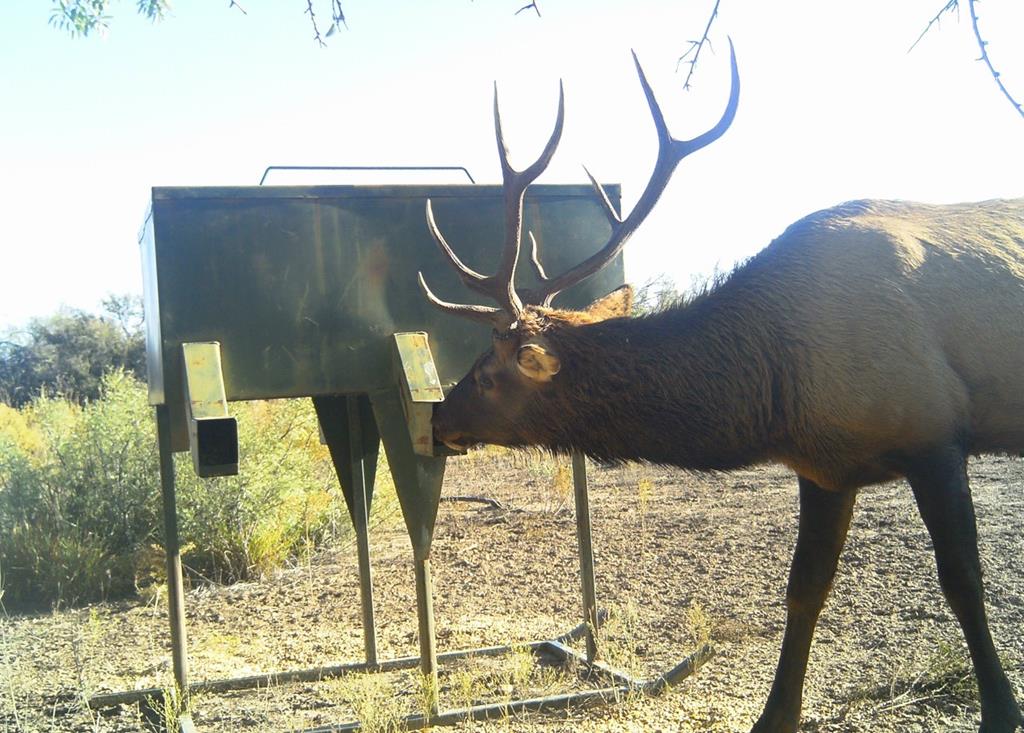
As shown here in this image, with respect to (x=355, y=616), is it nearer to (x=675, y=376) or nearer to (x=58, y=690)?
(x=58, y=690)

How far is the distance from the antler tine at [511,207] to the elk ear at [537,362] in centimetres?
27

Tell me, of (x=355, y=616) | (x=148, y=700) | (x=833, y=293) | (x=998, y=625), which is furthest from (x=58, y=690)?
(x=998, y=625)

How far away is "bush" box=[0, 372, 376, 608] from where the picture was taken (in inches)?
348

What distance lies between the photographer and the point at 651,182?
4988mm

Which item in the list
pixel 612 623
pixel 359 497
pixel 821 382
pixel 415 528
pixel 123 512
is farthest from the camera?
pixel 123 512

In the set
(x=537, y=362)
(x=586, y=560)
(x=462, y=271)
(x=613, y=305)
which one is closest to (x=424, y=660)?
(x=586, y=560)

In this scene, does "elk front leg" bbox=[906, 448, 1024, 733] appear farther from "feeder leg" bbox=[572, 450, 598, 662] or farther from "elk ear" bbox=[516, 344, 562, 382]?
"feeder leg" bbox=[572, 450, 598, 662]

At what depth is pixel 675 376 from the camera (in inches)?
188

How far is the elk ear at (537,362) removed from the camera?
474 cm

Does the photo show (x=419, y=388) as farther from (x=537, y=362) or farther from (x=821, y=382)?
(x=821, y=382)

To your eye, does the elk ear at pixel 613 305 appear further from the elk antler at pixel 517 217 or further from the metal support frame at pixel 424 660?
the metal support frame at pixel 424 660

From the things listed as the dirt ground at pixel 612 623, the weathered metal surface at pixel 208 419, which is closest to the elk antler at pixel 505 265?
the weathered metal surface at pixel 208 419

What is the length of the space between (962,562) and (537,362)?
208 centimetres

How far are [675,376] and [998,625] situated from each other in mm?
2707
